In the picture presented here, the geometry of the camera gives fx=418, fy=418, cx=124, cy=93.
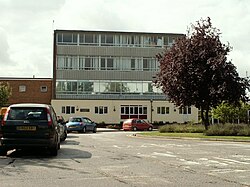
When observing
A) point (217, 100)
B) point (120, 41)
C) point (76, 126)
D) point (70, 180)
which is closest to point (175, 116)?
point (120, 41)

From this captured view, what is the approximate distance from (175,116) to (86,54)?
15.0 metres

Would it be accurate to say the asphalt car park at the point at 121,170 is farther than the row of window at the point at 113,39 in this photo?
No

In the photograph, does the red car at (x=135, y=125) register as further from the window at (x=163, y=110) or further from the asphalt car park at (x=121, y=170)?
the asphalt car park at (x=121, y=170)

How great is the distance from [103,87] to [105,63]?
3.32 metres

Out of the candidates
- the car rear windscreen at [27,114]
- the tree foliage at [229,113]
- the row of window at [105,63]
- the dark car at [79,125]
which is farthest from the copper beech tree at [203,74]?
the row of window at [105,63]

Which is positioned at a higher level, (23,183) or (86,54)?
(86,54)

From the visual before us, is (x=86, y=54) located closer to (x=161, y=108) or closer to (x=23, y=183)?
(x=161, y=108)

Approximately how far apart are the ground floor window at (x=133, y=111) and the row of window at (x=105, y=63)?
17.7 feet

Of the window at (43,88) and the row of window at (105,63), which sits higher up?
the row of window at (105,63)

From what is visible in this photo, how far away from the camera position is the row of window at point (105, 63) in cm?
5656

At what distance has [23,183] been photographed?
8.67 m

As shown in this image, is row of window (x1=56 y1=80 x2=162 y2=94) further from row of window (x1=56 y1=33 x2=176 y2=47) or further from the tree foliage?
the tree foliage

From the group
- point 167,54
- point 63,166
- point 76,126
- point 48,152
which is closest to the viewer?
point 63,166

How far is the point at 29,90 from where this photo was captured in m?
58.3
